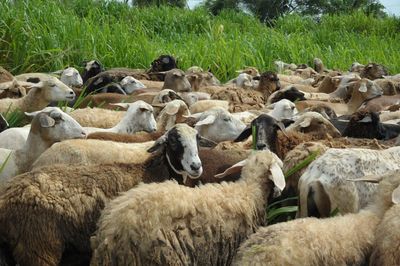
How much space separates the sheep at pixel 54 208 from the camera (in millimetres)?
4996

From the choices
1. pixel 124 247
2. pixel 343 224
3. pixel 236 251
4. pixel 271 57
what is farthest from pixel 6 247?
pixel 271 57

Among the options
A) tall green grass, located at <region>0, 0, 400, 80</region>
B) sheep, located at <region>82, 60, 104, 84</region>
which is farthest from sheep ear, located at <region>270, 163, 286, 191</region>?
sheep, located at <region>82, 60, 104, 84</region>

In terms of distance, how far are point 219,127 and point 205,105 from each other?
1.73 meters

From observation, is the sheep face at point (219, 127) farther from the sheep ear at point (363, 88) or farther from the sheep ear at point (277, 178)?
the sheep ear at point (363, 88)

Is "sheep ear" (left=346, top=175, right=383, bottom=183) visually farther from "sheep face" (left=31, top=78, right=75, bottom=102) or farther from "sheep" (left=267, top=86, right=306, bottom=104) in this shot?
"sheep" (left=267, top=86, right=306, bottom=104)

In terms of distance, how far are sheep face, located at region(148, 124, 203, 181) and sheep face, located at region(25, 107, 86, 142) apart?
1385 millimetres

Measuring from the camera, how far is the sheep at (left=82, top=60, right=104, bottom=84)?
1263 centimetres

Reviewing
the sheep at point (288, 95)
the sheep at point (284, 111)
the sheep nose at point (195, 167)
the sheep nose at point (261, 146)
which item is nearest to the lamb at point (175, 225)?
the sheep nose at point (195, 167)

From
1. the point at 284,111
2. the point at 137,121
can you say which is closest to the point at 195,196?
the point at 137,121

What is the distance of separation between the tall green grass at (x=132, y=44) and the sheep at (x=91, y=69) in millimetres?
395

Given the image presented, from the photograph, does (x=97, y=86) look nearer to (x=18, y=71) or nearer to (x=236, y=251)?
(x=18, y=71)

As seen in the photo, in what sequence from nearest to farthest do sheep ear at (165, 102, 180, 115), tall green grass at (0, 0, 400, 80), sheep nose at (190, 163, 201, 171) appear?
sheep nose at (190, 163, 201, 171) → sheep ear at (165, 102, 180, 115) → tall green grass at (0, 0, 400, 80)

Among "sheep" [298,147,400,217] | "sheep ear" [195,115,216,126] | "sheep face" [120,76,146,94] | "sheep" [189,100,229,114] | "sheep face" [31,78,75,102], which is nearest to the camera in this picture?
"sheep" [298,147,400,217]

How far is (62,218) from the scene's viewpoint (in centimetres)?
505
